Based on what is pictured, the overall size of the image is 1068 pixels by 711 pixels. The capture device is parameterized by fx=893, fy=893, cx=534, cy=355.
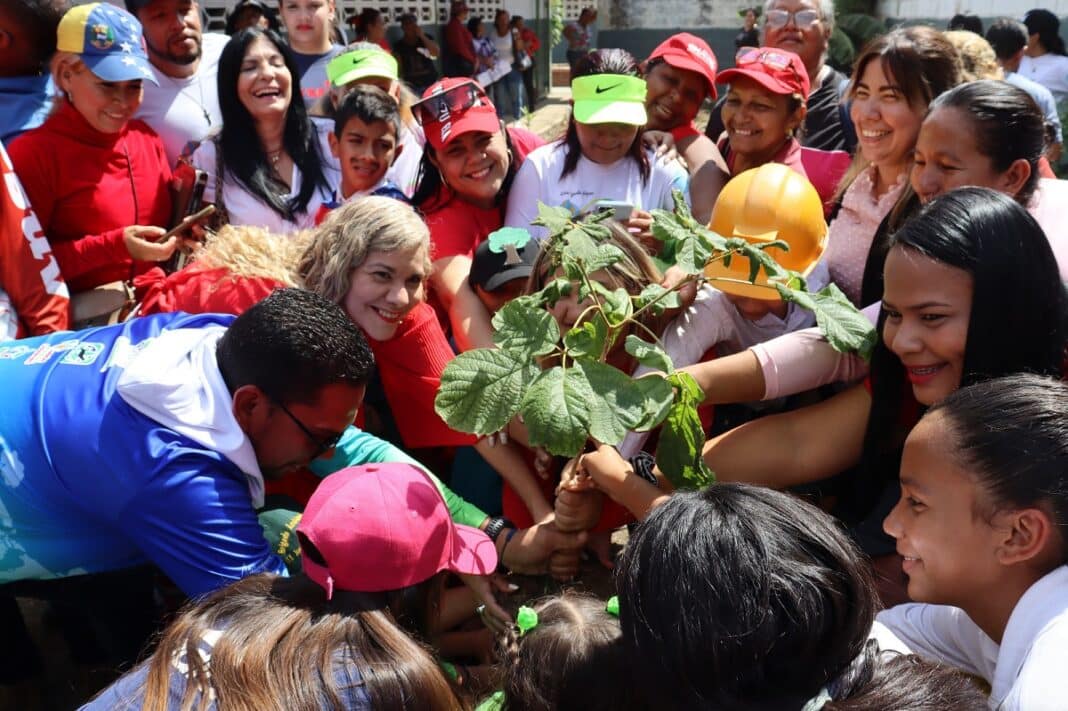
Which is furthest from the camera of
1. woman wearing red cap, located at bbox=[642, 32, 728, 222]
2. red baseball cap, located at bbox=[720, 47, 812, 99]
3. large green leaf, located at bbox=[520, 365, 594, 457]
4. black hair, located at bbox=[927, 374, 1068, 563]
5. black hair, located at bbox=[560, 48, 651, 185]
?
woman wearing red cap, located at bbox=[642, 32, 728, 222]

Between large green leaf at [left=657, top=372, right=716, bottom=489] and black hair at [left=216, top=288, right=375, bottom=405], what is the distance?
723 mm

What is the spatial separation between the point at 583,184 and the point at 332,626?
2.16m

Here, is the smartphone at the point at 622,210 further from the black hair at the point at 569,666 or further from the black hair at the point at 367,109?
the black hair at the point at 569,666

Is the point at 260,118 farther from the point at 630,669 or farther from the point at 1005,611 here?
the point at 1005,611

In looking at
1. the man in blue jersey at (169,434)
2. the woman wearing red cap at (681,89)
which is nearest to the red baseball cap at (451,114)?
the woman wearing red cap at (681,89)

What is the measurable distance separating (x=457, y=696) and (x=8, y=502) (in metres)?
1.20

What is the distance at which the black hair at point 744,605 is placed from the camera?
1.23 meters

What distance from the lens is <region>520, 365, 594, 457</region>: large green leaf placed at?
174cm

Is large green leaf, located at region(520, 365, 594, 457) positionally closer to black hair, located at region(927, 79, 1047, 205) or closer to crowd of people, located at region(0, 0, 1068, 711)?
crowd of people, located at region(0, 0, 1068, 711)

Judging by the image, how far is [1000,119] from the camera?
232 cm

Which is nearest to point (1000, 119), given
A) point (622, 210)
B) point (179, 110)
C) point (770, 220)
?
point (770, 220)

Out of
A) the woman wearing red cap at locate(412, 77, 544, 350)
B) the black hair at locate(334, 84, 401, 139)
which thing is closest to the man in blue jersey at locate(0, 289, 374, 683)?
the woman wearing red cap at locate(412, 77, 544, 350)

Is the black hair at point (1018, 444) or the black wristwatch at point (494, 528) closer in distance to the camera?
the black hair at point (1018, 444)

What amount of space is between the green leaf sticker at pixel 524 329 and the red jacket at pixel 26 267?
186 cm
